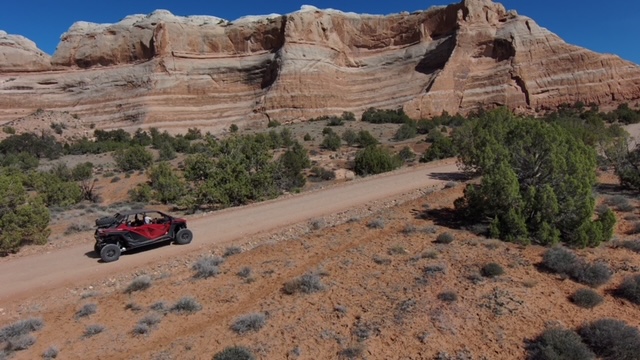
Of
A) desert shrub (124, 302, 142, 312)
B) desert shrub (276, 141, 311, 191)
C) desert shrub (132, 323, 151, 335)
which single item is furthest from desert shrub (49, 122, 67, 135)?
desert shrub (132, 323, 151, 335)

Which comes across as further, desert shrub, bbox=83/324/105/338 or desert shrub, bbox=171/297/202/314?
desert shrub, bbox=171/297/202/314

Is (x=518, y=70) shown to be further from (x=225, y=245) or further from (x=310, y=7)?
(x=225, y=245)

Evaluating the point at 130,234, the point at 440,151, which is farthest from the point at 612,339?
the point at 440,151

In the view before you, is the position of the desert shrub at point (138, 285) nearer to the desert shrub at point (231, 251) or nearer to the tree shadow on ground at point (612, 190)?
the desert shrub at point (231, 251)

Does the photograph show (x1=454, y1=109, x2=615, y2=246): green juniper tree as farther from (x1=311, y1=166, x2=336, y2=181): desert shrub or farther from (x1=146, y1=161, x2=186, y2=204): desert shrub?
(x1=146, y1=161, x2=186, y2=204): desert shrub

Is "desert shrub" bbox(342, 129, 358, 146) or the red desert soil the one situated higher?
"desert shrub" bbox(342, 129, 358, 146)

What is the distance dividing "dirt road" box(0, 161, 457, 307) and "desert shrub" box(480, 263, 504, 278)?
6.25 meters

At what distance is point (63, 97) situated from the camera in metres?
59.0

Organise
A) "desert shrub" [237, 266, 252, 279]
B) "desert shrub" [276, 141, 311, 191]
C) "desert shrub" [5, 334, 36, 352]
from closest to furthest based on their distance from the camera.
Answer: "desert shrub" [5, 334, 36, 352] → "desert shrub" [237, 266, 252, 279] → "desert shrub" [276, 141, 311, 191]

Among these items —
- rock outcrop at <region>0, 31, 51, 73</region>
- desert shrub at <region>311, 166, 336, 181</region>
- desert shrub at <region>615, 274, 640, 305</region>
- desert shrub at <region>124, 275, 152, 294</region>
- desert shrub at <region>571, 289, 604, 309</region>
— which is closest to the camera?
desert shrub at <region>571, 289, 604, 309</region>

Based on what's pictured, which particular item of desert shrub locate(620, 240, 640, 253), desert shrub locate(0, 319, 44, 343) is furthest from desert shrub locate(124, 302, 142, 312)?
desert shrub locate(620, 240, 640, 253)

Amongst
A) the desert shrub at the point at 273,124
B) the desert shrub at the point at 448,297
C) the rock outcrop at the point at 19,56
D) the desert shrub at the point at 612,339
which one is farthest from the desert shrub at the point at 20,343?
the rock outcrop at the point at 19,56

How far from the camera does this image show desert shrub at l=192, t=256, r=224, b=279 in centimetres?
909

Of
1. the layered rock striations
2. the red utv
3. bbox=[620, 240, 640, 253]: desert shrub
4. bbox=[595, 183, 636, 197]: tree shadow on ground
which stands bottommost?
bbox=[595, 183, 636, 197]: tree shadow on ground
